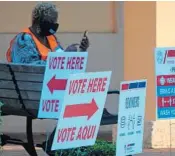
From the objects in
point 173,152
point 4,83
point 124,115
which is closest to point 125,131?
point 124,115

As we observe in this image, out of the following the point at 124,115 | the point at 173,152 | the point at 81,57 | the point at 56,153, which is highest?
the point at 81,57

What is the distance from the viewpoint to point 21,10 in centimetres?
912

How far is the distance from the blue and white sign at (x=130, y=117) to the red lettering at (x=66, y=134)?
0.60 metres

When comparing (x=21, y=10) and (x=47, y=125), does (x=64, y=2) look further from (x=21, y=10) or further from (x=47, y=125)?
(x=47, y=125)

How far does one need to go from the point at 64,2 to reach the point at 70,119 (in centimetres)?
417

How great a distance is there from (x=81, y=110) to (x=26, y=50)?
3.96 feet

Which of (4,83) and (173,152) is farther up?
(4,83)

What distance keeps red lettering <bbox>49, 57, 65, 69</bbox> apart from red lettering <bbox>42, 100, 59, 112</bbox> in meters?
0.29

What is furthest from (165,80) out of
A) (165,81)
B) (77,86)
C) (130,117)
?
(77,86)

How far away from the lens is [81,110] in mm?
5262

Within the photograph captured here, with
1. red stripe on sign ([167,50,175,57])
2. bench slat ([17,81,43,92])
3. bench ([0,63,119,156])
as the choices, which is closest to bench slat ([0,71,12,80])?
bench ([0,63,119,156])

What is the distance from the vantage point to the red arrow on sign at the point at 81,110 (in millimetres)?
5129

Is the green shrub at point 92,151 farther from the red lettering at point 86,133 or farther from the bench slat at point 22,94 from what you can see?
the red lettering at point 86,133

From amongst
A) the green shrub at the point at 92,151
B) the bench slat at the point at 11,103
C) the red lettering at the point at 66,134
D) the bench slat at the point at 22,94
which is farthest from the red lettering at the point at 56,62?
the green shrub at the point at 92,151
